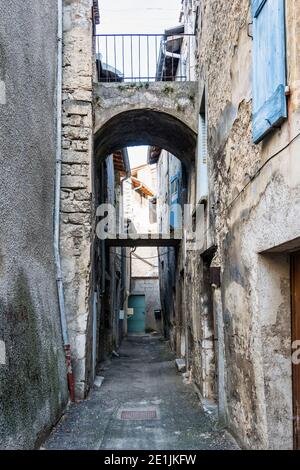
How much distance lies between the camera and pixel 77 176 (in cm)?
727

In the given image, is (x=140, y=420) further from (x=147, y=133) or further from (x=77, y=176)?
(x=147, y=133)

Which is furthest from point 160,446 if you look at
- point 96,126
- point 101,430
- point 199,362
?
point 96,126

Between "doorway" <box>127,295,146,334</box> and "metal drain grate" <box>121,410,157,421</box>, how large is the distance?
692 inches

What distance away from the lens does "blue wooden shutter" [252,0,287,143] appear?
3.11 metres

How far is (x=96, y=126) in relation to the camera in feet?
25.7

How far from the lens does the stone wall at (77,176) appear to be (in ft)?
22.7

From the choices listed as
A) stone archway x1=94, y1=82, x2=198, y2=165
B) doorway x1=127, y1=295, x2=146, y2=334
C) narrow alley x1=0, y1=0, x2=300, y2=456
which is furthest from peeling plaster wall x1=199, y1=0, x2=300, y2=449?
doorway x1=127, y1=295, x2=146, y2=334

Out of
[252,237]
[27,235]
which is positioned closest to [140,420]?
[27,235]

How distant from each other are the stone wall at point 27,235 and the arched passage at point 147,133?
1.77 metres

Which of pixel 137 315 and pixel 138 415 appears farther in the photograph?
pixel 137 315

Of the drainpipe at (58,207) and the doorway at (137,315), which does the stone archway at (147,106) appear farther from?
the doorway at (137,315)

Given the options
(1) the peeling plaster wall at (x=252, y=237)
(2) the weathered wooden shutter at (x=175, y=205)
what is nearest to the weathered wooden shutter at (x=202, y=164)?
(1) the peeling plaster wall at (x=252, y=237)

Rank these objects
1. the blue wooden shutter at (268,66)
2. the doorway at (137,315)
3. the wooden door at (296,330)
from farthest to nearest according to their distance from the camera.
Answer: the doorway at (137,315) < the wooden door at (296,330) < the blue wooden shutter at (268,66)

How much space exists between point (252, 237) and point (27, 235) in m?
2.35
